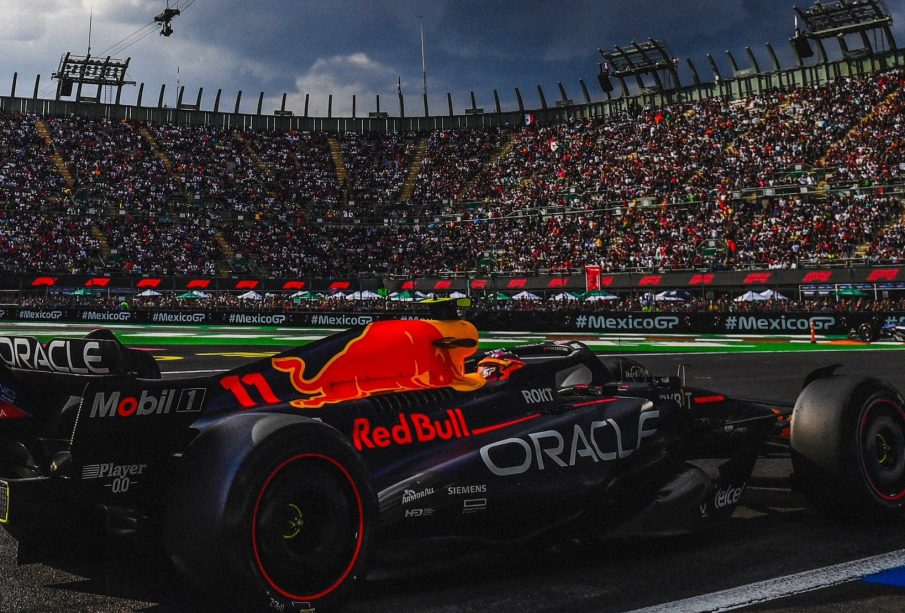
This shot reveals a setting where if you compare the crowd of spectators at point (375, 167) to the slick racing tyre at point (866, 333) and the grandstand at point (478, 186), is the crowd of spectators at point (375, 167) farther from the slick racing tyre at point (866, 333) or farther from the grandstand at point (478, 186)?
the slick racing tyre at point (866, 333)

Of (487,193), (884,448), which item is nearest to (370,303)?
(487,193)

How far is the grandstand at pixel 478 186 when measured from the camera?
4491 cm

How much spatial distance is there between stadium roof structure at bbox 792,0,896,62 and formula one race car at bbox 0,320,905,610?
56.6 m

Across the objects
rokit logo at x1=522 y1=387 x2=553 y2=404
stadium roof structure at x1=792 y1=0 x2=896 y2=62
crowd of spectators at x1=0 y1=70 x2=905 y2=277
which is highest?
stadium roof structure at x1=792 y1=0 x2=896 y2=62

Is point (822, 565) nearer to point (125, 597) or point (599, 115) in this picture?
point (125, 597)

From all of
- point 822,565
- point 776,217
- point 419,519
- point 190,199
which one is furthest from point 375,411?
point 190,199

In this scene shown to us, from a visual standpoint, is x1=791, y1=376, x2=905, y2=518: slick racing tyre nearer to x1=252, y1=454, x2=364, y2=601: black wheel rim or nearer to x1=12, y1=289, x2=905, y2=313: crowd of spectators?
x1=252, y1=454, x2=364, y2=601: black wheel rim

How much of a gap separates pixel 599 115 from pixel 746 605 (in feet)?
204

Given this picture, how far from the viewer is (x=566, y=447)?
4551 mm

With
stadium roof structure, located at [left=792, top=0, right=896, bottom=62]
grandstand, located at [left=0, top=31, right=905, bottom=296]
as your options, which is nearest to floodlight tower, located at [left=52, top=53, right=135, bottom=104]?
grandstand, located at [left=0, top=31, right=905, bottom=296]

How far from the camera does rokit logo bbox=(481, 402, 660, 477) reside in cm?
429

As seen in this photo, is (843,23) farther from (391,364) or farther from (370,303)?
(391,364)

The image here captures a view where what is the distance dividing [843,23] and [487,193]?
27.9 meters

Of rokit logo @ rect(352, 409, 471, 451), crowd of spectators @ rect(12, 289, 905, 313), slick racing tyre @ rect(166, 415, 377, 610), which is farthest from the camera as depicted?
crowd of spectators @ rect(12, 289, 905, 313)
